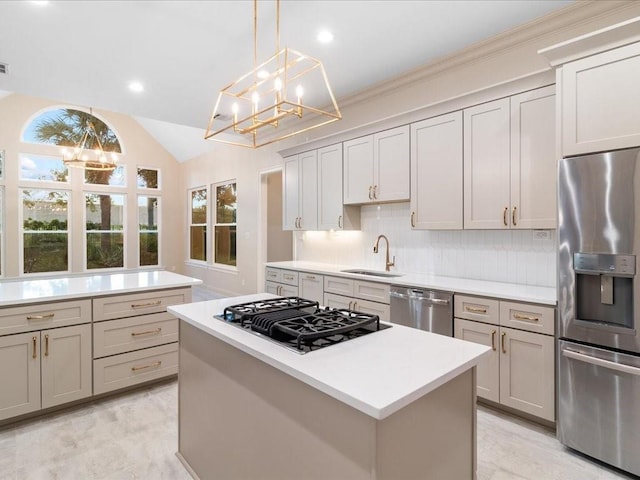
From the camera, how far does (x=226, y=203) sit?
297 inches

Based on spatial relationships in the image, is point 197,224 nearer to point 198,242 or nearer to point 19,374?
point 198,242

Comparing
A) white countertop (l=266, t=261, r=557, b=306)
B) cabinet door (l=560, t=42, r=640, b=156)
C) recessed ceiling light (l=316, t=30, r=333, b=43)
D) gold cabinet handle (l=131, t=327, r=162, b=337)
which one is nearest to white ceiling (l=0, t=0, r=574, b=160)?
recessed ceiling light (l=316, t=30, r=333, b=43)

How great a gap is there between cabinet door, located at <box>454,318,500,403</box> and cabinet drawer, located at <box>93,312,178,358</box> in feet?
8.03

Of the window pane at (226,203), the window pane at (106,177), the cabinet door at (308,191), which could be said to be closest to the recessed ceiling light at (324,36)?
the cabinet door at (308,191)

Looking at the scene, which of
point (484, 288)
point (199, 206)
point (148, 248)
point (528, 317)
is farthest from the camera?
point (148, 248)

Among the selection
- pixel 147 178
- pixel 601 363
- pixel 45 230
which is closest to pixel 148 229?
pixel 147 178

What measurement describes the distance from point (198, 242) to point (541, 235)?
24.6 ft

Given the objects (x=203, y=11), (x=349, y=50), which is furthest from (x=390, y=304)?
(x=203, y=11)

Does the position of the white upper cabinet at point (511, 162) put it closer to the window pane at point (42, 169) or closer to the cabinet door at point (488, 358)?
the cabinet door at point (488, 358)

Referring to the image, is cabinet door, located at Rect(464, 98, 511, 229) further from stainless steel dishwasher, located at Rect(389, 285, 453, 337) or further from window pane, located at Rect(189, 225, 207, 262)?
window pane, located at Rect(189, 225, 207, 262)

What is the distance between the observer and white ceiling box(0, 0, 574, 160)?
263cm

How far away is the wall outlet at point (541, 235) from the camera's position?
111 inches

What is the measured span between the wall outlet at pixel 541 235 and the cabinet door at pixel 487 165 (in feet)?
1.07

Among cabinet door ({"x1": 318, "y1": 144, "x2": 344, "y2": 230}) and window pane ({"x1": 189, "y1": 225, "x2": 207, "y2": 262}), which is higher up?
cabinet door ({"x1": 318, "y1": 144, "x2": 344, "y2": 230})
